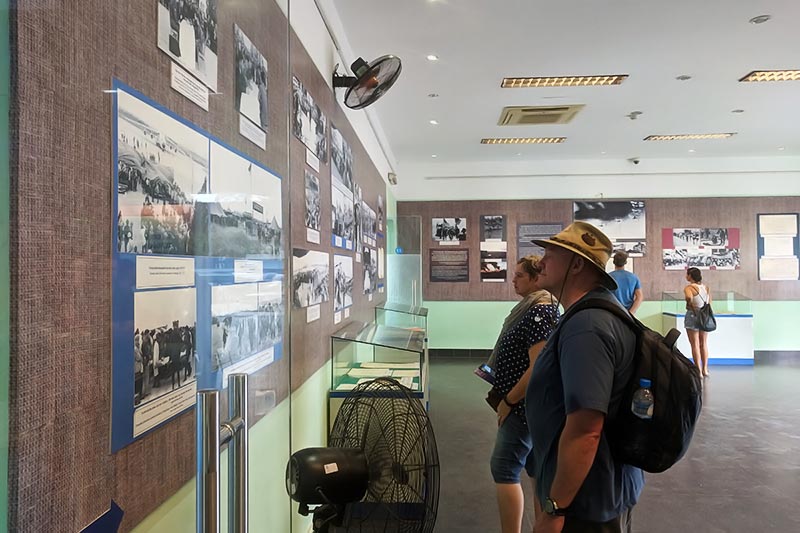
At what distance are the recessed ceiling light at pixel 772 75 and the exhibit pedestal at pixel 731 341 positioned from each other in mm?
4236

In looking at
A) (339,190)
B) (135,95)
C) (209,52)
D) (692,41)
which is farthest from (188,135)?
(692,41)

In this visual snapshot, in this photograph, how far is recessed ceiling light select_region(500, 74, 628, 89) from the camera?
16.4ft

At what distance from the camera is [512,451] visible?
241 cm

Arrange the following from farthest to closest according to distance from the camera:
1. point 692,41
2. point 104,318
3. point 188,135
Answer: point 692,41
point 188,135
point 104,318

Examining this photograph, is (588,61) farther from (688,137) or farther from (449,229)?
(449,229)

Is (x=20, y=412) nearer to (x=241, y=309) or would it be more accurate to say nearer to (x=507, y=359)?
(x=241, y=309)

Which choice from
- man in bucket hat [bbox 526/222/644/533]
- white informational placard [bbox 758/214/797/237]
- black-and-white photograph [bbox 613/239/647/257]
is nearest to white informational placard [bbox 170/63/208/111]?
man in bucket hat [bbox 526/222/644/533]

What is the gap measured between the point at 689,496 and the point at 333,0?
415 centimetres

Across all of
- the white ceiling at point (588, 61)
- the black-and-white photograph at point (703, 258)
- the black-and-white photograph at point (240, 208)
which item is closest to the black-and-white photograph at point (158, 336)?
the black-and-white photograph at point (240, 208)

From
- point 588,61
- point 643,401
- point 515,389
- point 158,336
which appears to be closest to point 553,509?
point 643,401

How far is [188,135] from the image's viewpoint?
101cm

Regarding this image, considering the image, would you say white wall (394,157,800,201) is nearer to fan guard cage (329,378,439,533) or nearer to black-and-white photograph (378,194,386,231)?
black-and-white photograph (378,194,386,231)

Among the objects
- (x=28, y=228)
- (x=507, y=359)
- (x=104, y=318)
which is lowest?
(x=507, y=359)

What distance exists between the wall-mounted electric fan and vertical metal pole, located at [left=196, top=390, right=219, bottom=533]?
8.69ft
